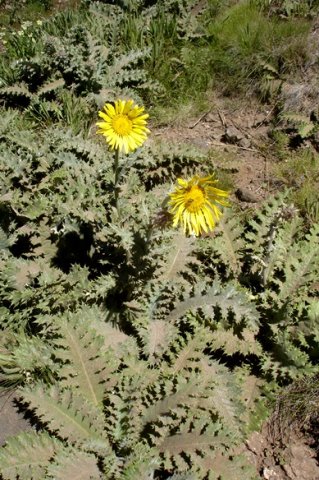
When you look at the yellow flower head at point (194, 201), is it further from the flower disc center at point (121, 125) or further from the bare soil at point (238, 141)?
the bare soil at point (238, 141)

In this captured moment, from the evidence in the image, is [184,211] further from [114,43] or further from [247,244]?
[114,43]

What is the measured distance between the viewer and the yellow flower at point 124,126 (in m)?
2.57

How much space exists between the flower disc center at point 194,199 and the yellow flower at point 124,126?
0.45m

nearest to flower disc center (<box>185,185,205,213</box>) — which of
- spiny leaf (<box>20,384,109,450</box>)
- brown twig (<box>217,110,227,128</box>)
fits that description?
spiny leaf (<box>20,384,109,450</box>)

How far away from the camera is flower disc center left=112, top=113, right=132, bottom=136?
2.60m

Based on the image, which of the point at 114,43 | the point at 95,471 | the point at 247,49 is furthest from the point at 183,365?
the point at 114,43

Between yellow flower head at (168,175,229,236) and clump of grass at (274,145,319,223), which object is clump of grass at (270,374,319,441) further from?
clump of grass at (274,145,319,223)

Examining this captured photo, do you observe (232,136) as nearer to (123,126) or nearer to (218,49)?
(218,49)

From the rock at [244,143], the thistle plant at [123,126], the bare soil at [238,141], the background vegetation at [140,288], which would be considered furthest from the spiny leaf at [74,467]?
the rock at [244,143]

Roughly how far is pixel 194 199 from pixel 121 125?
2.03ft

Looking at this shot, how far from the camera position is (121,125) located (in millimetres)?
2607

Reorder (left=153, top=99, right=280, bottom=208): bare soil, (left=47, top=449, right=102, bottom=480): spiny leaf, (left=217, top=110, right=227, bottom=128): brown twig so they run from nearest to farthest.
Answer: (left=47, top=449, right=102, bottom=480): spiny leaf
(left=153, top=99, right=280, bottom=208): bare soil
(left=217, top=110, right=227, bottom=128): brown twig

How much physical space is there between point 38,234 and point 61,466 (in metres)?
1.48

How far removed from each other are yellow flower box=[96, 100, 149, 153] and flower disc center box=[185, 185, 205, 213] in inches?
17.6
